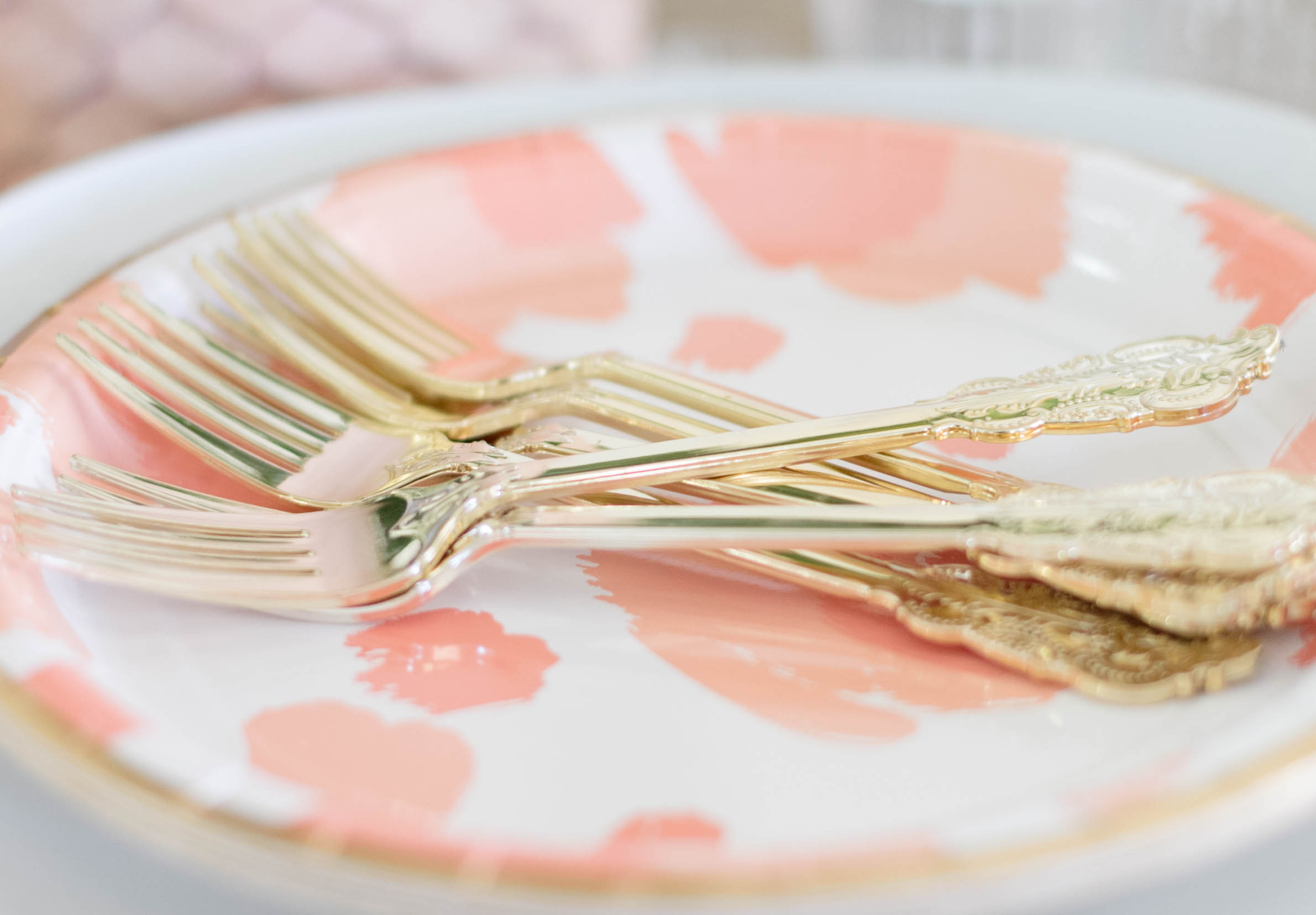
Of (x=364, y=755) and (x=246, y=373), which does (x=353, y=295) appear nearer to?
(x=246, y=373)

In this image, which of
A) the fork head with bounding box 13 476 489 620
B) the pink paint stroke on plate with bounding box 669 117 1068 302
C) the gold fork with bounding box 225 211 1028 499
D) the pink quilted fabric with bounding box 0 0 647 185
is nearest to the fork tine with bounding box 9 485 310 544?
the fork head with bounding box 13 476 489 620

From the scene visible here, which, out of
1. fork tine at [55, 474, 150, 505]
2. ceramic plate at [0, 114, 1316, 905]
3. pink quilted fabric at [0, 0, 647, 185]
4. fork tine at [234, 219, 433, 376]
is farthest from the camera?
pink quilted fabric at [0, 0, 647, 185]

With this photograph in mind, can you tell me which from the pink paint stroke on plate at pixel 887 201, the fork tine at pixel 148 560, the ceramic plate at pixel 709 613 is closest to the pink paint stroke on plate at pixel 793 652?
the ceramic plate at pixel 709 613

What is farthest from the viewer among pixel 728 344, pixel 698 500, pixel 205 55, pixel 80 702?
pixel 205 55

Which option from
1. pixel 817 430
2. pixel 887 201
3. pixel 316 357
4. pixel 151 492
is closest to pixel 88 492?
pixel 151 492

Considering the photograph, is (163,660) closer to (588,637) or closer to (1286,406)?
(588,637)

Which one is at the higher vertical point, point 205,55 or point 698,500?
point 205,55

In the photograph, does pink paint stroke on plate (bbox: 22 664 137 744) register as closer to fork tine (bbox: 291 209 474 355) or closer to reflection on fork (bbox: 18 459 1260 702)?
reflection on fork (bbox: 18 459 1260 702)
